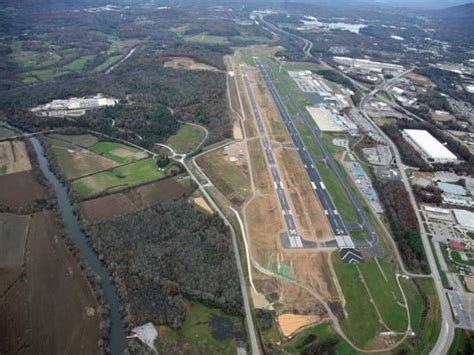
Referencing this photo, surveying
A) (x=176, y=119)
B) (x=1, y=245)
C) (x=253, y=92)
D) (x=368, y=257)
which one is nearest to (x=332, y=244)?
(x=368, y=257)

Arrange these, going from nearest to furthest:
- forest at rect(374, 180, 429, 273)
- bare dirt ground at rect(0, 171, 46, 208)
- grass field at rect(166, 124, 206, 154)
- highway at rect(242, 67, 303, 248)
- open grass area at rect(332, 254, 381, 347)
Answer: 1. open grass area at rect(332, 254, 381, 347)
2. forest at rect(374, 180, 429, 273)
3. highway at rect(242, 67, 303, 248)
4. bare dirt ground at rect(0, 171, 46, 208)
5. grass field at rect(166, 124, 206, 154)

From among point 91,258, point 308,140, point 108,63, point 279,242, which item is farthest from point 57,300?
point 108,63

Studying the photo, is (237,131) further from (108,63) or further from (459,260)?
(108,63)

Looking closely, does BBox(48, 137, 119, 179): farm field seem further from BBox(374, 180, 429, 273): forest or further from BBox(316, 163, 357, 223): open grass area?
BBox(374, 180, 429, 273): forest

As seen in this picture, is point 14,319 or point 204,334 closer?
point 14,319

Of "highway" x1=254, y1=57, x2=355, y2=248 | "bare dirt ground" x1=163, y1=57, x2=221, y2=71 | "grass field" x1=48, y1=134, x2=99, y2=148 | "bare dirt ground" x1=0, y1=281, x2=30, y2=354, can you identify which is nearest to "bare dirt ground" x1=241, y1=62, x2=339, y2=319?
"highway" x1=254, y1=57, x2=355, y2=248
